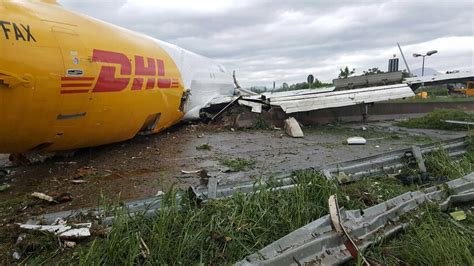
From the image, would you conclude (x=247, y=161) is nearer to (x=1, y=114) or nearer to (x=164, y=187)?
(x=164, y=187)

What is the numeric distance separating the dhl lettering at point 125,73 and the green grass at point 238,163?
80.3 inches

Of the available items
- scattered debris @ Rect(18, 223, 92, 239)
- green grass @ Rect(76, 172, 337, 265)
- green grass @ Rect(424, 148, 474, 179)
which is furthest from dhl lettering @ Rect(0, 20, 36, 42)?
green grass @ Rect(424, 148, 474, 179)

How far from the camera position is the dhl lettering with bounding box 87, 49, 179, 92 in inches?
244

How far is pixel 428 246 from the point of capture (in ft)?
10.6

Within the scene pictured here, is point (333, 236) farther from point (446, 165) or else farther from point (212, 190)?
point (446, 165)

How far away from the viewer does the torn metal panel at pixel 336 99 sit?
11.4 meters

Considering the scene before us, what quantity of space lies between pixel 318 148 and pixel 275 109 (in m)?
3.64

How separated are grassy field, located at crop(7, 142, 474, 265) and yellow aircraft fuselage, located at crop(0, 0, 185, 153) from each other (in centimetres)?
242

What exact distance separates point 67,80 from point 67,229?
2.69 metres

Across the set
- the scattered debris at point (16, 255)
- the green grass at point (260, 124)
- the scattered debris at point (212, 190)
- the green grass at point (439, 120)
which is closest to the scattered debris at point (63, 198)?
the scattered debris at point (16, 255)

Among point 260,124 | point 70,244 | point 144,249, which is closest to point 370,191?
point 144,249

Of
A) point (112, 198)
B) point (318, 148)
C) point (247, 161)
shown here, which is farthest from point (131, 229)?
point (318, 148)

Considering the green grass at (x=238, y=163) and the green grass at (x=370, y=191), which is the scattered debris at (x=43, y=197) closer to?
the green grass at (x=238, y=163)

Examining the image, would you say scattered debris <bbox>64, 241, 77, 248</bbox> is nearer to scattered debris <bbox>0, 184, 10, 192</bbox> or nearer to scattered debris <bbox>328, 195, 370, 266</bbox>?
scattered debris <bbox>328, 195, 370, 266</bbox>
